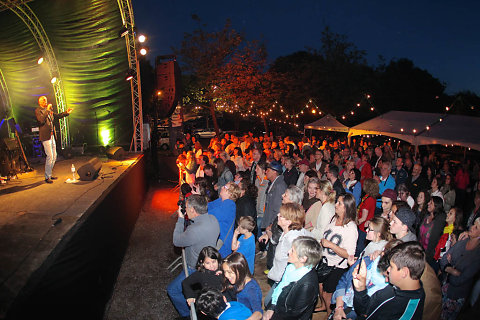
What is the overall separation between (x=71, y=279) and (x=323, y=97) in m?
20.3

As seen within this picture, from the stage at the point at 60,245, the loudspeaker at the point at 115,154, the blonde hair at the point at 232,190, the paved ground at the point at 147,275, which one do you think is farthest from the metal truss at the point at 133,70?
the blonde hair at the point at 232,190

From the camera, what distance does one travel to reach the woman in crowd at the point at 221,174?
632 centimetres

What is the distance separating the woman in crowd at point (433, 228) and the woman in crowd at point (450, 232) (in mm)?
55

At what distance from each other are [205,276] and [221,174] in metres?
3.85

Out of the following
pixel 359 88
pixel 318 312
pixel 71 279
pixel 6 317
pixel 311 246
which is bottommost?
pixel 318 312

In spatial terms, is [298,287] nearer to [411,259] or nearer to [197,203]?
[411,259]

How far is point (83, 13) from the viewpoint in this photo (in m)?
10.3

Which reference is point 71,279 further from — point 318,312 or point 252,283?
point 318,312

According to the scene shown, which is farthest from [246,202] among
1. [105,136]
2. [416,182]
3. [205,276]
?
[105,136]

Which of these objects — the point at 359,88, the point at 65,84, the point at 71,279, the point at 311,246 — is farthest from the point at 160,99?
the point at 359,88

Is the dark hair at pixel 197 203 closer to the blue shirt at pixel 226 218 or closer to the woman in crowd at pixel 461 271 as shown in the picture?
the blue shirt at pixel 226 218

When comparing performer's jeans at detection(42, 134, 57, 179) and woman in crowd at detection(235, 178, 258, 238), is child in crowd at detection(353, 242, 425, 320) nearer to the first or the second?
woman in crowd at detection(235, 178, 258, 238)

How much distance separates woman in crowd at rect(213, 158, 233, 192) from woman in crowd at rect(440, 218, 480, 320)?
398cm

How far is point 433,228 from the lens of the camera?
3975 mm
